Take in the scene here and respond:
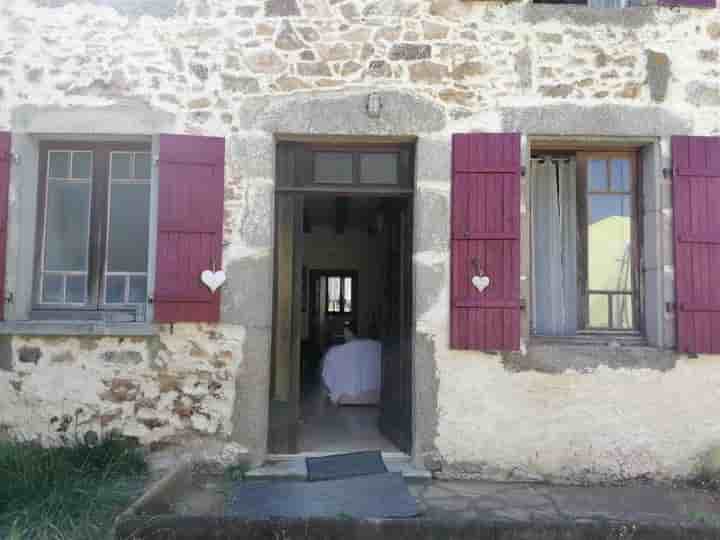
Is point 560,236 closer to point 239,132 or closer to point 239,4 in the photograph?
point 239,132

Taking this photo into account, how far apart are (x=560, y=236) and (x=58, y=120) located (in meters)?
4.00

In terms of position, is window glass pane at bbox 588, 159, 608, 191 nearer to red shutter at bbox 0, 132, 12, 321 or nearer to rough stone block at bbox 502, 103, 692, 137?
rough stone block at bbox 502, 103, 692, 137

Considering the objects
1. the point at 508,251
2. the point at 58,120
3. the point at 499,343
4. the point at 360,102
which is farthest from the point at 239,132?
the point at 499,343

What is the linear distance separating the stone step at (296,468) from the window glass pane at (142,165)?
2.45m

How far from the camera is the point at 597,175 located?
511 cm

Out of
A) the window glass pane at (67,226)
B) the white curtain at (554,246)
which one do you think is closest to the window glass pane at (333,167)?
the white curtain at (554,246)

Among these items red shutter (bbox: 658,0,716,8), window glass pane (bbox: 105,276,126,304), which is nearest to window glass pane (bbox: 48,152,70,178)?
window glass pane (bbox: 105,276,126,304)

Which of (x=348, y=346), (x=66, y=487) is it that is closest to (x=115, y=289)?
(x=66, y=487)

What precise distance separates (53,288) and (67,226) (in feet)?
1.66

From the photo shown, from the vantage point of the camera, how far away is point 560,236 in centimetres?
509

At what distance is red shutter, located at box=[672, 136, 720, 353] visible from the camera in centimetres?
466

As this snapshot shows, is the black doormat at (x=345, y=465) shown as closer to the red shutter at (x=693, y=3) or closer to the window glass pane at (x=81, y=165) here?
the window glass pane at (x=81, y=165)

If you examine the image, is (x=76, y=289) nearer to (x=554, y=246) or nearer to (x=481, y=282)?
(x=481, y=282)

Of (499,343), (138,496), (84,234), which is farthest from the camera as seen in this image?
(84,234)
